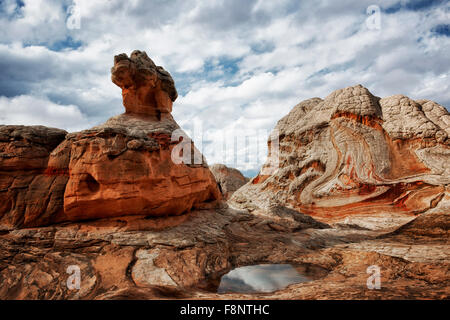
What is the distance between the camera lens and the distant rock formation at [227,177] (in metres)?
27.7

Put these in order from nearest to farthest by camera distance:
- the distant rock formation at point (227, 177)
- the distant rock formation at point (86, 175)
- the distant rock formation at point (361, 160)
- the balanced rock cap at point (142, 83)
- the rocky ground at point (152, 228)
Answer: the rocky ground at point (152, 228), the distant rock formation at point (86, 175), the balanced rock cap at point (142, 83), the distant rock formation at point (361, 160), the distant rock formation at point (227, 177)

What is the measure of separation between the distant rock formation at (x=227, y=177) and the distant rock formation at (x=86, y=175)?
2062cm

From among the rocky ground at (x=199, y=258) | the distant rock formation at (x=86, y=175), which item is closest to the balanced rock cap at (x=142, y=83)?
the distant rock formation at (x=86, y=175)

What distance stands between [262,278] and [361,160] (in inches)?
413

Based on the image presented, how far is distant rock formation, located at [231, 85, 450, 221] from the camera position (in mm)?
11617

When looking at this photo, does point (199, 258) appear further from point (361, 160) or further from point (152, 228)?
point (361, 160)

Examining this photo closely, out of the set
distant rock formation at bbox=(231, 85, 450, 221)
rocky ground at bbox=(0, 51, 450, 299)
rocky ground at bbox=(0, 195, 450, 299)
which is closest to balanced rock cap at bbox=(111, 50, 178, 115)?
rocky ground at bbox=(0, 51, 450, 299)

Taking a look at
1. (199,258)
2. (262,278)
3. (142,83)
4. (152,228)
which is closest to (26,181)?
(152,228)

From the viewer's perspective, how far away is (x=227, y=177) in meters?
28.6

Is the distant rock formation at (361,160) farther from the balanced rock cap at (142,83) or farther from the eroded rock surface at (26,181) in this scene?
the eroded rock surface at (26,181)

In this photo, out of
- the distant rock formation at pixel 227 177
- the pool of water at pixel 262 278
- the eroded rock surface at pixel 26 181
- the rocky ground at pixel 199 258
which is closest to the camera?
the rocky ground at pixel 199 258

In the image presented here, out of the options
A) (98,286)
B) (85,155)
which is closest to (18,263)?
(98,286)

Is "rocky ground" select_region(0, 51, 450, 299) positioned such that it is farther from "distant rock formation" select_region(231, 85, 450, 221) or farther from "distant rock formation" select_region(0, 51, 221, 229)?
"distant rock formation" select_region(231, 85, 450, 221)
